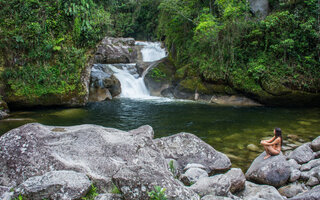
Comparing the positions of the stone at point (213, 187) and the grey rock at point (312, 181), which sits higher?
the stone at point (213, 187)

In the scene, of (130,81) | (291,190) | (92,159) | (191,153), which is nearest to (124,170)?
(92,159)

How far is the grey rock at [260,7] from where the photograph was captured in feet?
51.0

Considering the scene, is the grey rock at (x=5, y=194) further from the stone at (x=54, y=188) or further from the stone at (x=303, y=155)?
the stone at (x=303, y=155)

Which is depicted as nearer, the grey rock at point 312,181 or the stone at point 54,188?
the stone at point 54,188

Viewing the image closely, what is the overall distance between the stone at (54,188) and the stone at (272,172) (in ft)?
10.9

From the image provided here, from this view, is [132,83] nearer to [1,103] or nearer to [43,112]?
[43,112]

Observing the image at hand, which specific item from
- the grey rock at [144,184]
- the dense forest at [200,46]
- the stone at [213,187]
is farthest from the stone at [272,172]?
the dense forest at [200,46]

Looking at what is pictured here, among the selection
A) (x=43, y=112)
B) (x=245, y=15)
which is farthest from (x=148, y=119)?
(x=245, y=15)

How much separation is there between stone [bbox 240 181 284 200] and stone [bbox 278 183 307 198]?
344mm

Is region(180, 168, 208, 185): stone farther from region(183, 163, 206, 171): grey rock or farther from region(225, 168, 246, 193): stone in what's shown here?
region(225, 168, 246, 193): stone

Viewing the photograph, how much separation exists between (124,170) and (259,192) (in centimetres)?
243

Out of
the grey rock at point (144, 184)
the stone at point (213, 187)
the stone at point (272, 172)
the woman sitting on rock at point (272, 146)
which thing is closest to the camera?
the grey rock at point (144, 184)

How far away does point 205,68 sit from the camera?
48.5ft

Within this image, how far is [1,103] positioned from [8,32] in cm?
339
